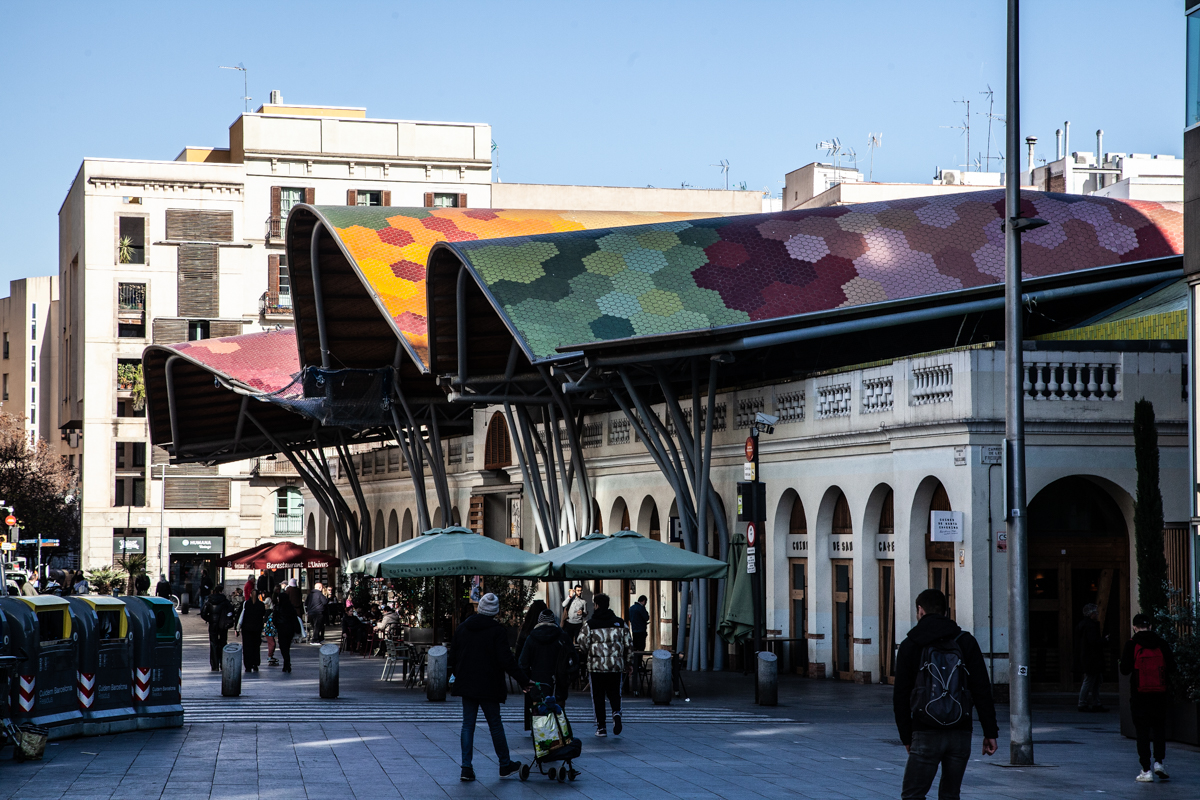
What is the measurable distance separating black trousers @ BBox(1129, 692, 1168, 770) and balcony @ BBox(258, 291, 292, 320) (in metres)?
66.4

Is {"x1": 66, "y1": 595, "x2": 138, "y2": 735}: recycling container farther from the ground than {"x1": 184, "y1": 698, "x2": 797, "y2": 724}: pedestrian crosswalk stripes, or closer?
farther from the ground

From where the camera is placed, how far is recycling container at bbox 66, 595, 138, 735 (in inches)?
711

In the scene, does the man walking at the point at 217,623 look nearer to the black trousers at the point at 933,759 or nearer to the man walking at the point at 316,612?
the man walking at the point at 316,612

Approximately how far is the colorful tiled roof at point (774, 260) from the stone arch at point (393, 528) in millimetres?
25508

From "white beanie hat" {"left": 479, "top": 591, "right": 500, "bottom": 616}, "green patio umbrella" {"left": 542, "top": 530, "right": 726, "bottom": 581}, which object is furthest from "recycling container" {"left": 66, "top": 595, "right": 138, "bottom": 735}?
"green patio umbrella" {"left": 542, "top": 530, "right": 726, "bottom": 581}

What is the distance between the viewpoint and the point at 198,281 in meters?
78.9

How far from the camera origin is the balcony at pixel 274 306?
3076 inches

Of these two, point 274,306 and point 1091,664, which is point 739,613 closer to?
point 1091,664

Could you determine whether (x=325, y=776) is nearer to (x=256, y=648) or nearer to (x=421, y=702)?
(x=421, y=702)

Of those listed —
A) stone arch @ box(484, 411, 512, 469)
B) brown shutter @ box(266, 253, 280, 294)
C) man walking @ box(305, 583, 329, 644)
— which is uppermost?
brown shutter @ box(266, 253, 280, 294)

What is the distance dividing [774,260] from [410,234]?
1295 centimetres

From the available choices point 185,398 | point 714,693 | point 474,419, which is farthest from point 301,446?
point 714,693

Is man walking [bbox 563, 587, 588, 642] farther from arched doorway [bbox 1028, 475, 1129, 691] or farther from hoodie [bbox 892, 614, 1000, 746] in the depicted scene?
hoodie [bbox 892, 614, 1000, 746]

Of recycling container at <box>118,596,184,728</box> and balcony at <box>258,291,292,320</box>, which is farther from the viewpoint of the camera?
balcony at <box>258,291,292,320</box>
